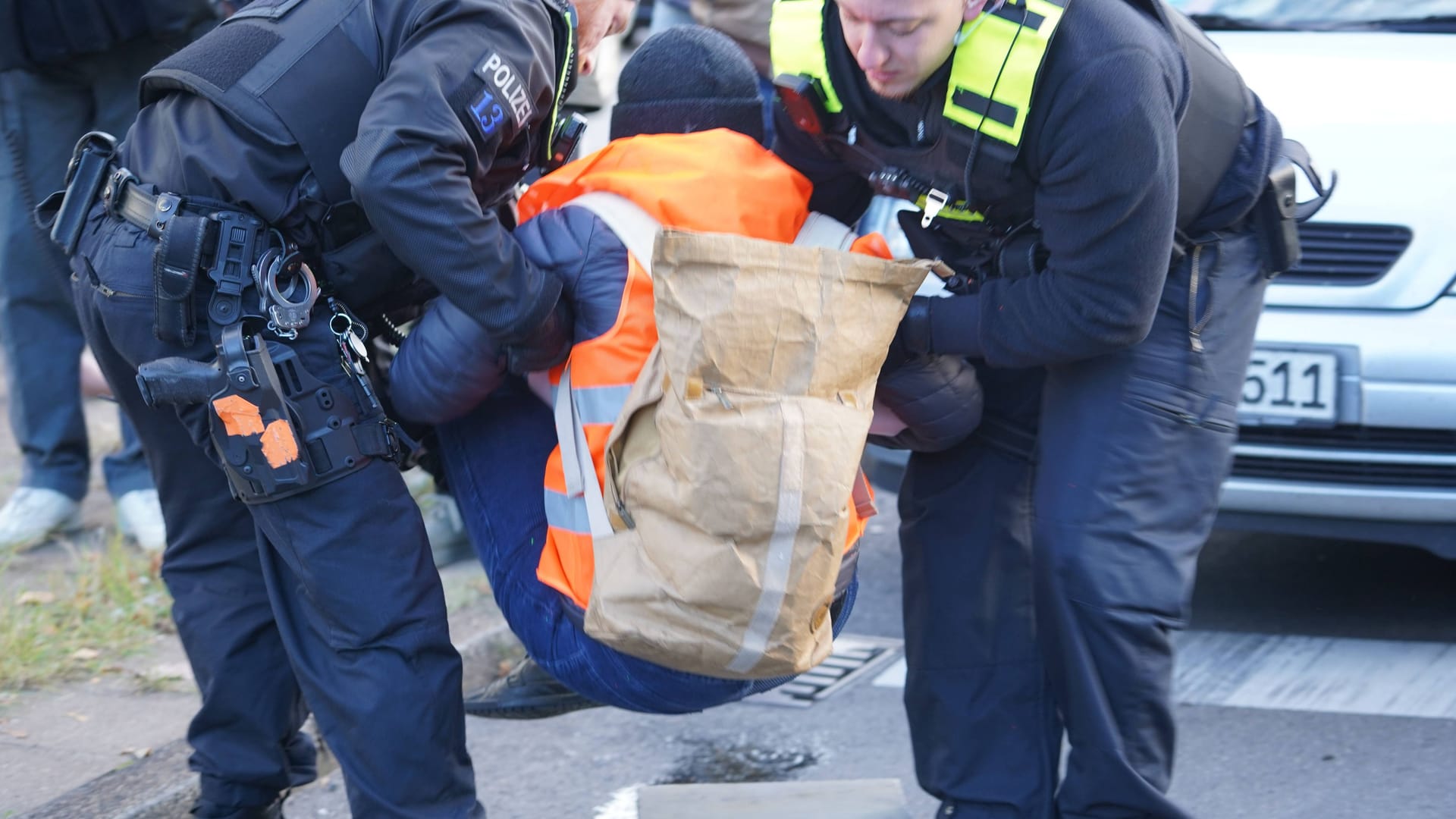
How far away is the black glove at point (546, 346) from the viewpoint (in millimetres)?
2182

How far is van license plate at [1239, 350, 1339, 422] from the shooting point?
3.40m

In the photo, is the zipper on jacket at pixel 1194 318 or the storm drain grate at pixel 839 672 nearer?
the zipper on jacket at pixel 1194 318

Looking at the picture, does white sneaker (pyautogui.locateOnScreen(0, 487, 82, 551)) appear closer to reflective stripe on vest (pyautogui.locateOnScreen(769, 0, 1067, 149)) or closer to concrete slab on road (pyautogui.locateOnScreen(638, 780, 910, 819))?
concrete slab on road (pyautogui.locateOnScreen(638, 780, 910, 819))

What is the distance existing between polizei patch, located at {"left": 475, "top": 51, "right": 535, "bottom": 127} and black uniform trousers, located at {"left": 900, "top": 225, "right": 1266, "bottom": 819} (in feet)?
3.25

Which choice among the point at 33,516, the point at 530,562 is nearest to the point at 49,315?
the point at 33,516

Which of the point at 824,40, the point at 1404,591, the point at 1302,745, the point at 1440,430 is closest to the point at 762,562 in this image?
the point at 824,40

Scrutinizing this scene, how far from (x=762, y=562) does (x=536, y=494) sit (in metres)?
0.62

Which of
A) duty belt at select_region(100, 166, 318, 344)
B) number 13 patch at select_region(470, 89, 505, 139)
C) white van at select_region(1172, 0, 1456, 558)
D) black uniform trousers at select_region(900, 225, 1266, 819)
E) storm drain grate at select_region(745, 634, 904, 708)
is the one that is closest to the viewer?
number 13 patch at select_region(470, 89, 505, 139)

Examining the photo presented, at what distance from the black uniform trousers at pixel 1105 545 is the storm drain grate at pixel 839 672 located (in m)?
0.89

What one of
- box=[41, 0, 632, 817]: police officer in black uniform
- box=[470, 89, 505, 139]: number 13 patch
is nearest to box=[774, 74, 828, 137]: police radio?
box=[41, 0, 632, 817]: police officer in black uniform

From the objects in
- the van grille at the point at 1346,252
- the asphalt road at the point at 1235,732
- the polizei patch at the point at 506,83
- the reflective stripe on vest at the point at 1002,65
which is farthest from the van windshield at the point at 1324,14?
the polizei patch at the point at 506,83

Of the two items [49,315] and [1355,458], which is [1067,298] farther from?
[49,315]

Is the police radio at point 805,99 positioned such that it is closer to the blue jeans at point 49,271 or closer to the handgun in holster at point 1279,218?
the handgun in holster at point 1279,218

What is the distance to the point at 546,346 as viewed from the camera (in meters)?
2.21
